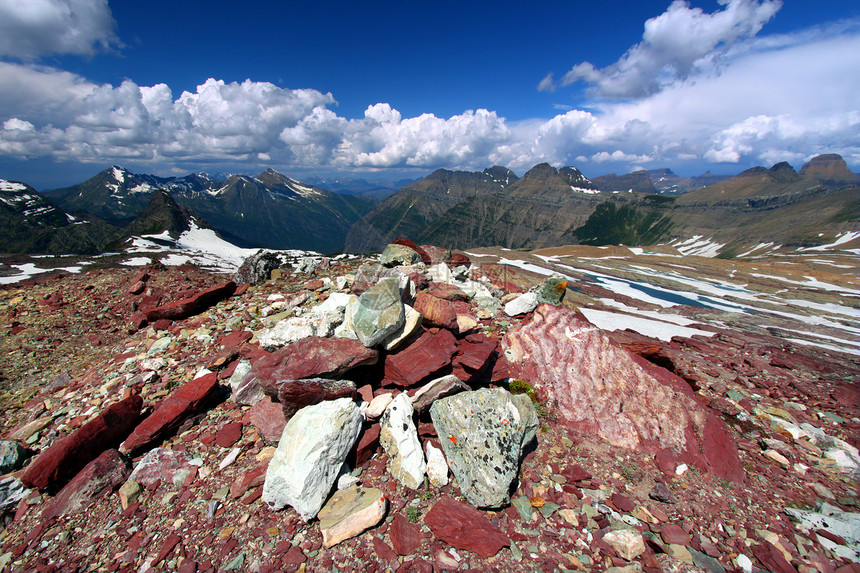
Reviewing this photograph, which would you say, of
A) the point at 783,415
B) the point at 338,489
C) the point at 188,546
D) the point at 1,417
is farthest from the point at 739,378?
the point at 1,417

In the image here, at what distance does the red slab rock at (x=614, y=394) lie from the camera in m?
6.98

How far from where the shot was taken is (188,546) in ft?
15.5

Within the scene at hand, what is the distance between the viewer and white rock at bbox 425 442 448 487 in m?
5.76

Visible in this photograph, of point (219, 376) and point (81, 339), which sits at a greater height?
point (219, 376)

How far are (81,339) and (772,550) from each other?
63.4 feet

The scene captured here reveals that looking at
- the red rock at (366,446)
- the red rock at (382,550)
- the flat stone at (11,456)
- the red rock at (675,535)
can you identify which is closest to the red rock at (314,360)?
the red rock at (366,446)

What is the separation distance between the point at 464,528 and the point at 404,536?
974mm

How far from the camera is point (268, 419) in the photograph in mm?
6445

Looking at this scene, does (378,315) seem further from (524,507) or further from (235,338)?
(235,338)

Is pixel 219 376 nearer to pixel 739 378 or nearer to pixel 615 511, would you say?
pixel 615 511

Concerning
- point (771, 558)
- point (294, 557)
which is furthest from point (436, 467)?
point (771, 558)

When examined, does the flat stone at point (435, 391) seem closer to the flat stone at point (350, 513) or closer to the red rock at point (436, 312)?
the flat stone at point (350, 513)

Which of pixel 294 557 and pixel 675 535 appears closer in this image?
pixel 294 557

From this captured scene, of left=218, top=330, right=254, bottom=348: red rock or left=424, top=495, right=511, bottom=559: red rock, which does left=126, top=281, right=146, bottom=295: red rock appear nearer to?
left=218, top=330, right=254, bottom=348: red rock
